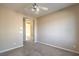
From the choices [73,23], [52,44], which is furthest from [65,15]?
[52,44]

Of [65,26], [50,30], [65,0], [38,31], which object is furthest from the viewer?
[38,31]

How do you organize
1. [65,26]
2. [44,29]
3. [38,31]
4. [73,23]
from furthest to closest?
1. [38,31]
2. [44,29]
3. [65,26]
4. [73,23]

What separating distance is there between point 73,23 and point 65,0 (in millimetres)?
2819

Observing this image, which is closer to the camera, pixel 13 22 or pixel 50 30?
pixel 13 22

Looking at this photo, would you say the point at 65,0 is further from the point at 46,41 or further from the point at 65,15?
the point at 46,41

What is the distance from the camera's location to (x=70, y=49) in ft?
13.1

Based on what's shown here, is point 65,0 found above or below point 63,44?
above

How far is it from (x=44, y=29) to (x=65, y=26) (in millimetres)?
1865

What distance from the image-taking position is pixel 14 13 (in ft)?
14.6

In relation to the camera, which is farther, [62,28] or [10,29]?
[62,28]

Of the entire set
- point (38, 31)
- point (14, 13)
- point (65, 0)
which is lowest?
point (38, 31)

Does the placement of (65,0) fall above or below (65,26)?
above

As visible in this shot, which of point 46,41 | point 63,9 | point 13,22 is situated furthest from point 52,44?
point 13,22

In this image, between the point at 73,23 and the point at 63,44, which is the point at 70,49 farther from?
the point at 73,23
